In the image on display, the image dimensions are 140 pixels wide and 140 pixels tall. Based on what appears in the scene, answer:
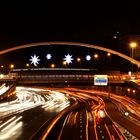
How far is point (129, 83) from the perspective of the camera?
114938 millimetres

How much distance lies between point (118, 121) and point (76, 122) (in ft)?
25.5

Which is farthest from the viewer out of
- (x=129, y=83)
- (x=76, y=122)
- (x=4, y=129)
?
(x=129, y=83)

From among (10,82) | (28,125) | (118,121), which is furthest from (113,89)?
(28,125)

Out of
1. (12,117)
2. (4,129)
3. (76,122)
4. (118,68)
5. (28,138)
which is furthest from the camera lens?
(118,68)

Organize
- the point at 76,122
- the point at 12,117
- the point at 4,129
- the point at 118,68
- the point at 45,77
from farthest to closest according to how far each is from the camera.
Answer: the point at 118,68
the point at 45,77
the point at 12,117
the point at 76,122
the point at 4,129

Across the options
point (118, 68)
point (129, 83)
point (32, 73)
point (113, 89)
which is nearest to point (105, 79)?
point (129, 83)

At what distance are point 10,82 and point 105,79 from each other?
32203 mm

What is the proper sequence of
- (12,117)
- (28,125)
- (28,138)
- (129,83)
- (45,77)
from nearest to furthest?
(28,138) → (28,125) → (12,117) → (129,83) → (45,77)

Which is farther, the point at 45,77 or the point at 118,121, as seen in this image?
the point at 45,77

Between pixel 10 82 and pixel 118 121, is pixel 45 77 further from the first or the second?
pixel 118 121

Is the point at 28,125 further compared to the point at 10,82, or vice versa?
the point at 10,82

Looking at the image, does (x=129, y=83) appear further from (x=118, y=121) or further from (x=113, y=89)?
(x=118, y=121)

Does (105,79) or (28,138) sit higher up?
(105,79)

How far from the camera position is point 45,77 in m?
135
